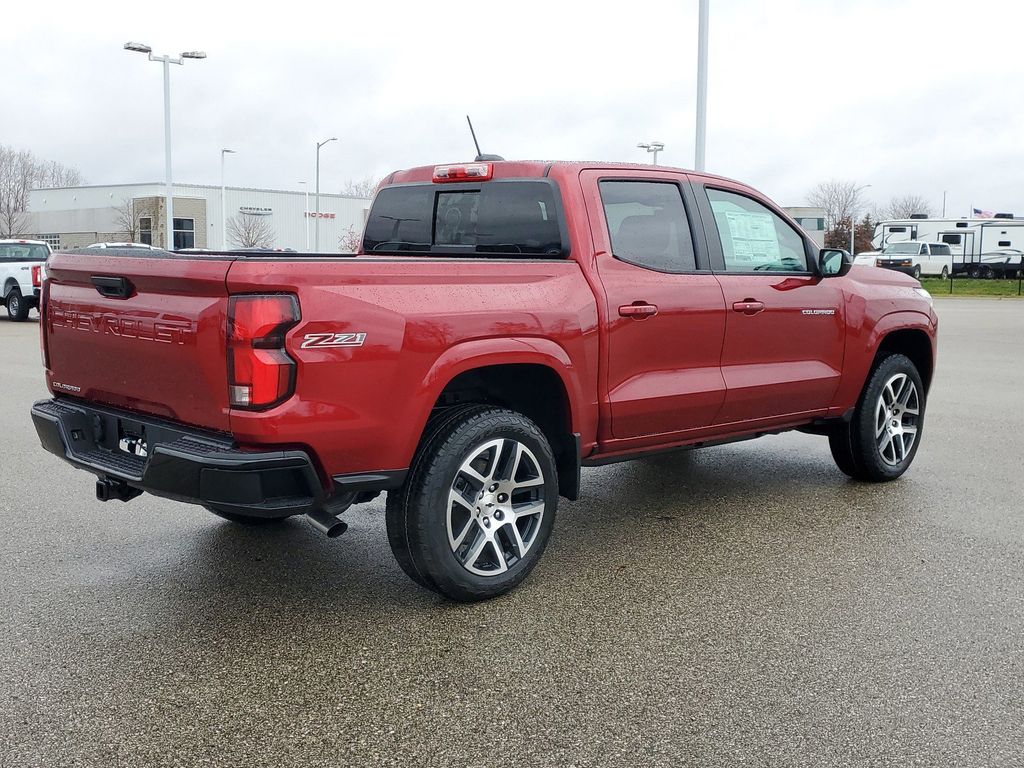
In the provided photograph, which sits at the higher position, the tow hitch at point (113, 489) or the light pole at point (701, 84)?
the light pole at point (701, 84)

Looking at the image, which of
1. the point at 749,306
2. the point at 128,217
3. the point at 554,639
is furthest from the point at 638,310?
the point at 128,217

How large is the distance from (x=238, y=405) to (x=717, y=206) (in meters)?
3.05

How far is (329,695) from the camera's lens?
11.9 feet

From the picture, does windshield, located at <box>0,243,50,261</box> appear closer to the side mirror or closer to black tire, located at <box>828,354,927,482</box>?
black tire, located at <box>828,354,927,482</box>

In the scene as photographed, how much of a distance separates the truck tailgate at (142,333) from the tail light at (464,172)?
5.87 ft

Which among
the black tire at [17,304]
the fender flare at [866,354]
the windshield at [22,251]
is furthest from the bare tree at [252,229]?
the fender flare at [866,354]

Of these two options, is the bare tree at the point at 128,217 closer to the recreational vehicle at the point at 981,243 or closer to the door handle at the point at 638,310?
the recreational vehicle at the point at 981,243

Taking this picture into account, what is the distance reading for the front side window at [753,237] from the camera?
227 inches

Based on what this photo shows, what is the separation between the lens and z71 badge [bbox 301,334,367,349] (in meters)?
3.82

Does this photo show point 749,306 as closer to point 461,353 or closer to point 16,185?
point 461,353

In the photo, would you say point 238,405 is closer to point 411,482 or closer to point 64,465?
point 411,482

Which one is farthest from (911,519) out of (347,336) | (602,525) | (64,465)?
(64,465)

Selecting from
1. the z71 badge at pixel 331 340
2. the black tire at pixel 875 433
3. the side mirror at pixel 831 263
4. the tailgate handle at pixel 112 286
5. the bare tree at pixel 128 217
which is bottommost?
the black tire at pixel 875 433

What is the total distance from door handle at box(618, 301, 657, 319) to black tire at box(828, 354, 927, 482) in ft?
7.24
